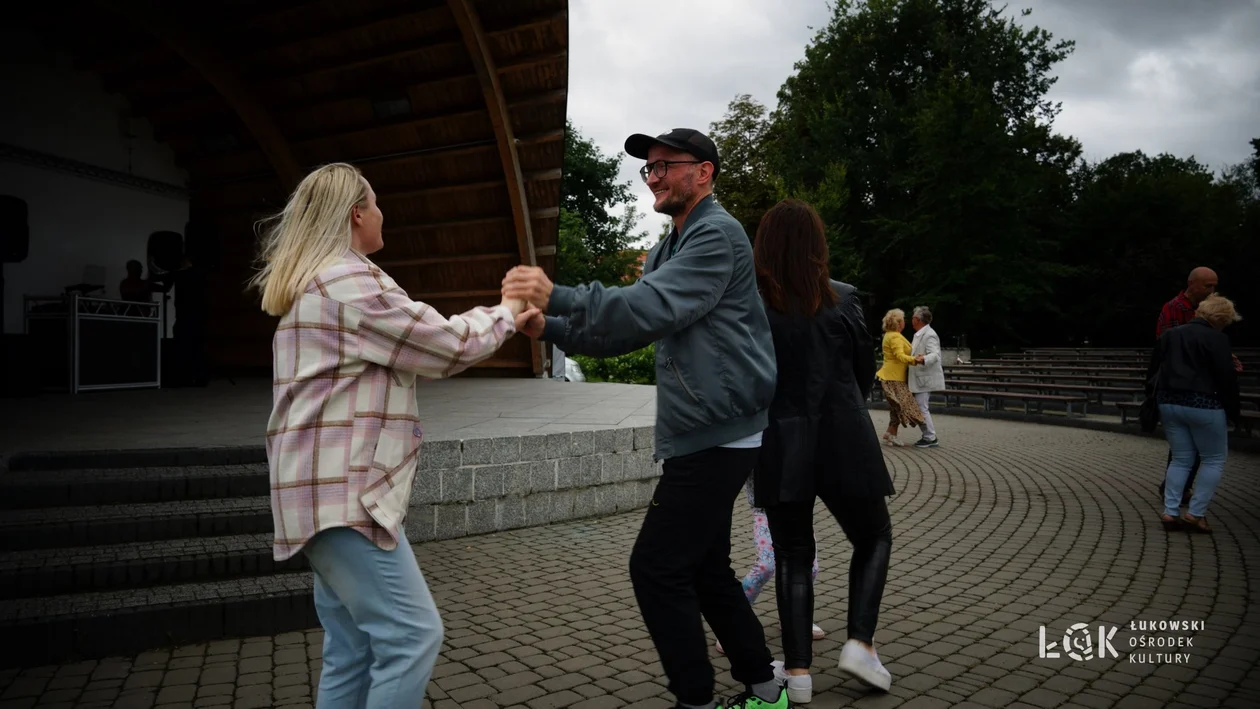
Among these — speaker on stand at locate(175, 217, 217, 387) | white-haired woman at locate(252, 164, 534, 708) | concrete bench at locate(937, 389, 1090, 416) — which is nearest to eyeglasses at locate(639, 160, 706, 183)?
white-haired woman at locate(252, 164, 534, 708)

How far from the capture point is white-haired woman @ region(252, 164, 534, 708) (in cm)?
235

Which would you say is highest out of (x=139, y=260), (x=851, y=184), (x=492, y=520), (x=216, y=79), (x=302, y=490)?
(x=851, y=184)

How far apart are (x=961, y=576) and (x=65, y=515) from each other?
5834mm

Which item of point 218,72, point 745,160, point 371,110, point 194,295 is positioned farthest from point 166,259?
point 745,160

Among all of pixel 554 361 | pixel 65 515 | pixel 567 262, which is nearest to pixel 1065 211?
pixel 567 262

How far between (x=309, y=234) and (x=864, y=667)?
2.89 meters

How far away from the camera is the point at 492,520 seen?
7.06 m

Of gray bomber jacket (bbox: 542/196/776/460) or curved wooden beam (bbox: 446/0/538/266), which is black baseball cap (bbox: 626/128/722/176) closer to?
gray bomber jacket (bbox: 542/196/776/460)

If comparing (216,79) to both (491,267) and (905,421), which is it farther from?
(905,421)

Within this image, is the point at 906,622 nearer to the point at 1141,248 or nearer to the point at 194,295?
the point at 194,295

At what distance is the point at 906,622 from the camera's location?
15.7ft

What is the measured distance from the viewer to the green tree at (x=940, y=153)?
114ft

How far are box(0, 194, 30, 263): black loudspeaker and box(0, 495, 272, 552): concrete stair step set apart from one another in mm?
7865

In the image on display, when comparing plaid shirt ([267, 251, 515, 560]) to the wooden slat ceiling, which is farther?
the wooden slat ceiling
